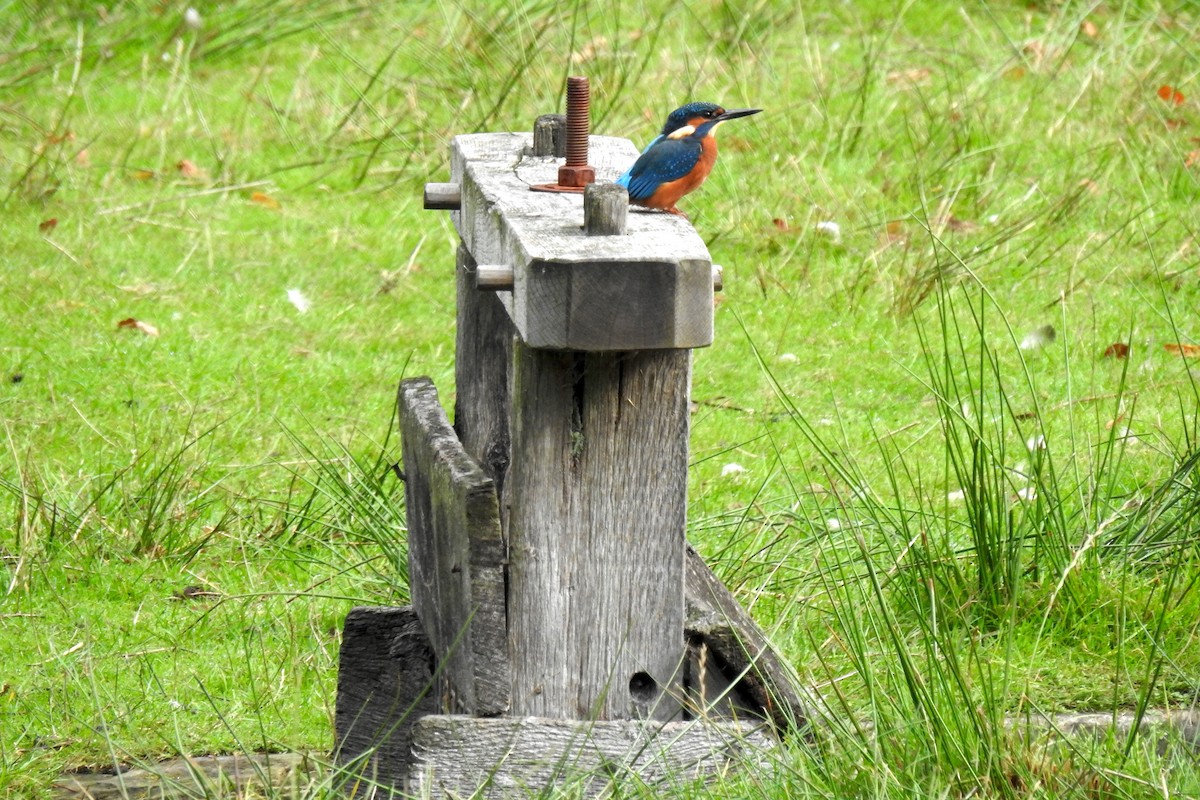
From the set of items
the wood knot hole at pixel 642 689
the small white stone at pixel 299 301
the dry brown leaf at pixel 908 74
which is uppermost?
the dry brown leaf at pixel 908 74

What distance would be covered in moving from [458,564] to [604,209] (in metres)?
0.61

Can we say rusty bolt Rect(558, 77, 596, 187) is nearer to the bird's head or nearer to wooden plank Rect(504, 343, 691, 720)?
the bird's head

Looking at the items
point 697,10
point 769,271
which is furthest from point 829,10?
point 769,271

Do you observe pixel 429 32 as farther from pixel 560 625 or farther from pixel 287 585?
pixel 560 625

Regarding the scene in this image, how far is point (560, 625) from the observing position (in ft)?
8.05

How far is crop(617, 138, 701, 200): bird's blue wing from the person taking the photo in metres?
2.61

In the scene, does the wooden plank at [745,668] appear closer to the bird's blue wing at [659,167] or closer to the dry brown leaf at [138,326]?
the bird's blue wing at [659,167]

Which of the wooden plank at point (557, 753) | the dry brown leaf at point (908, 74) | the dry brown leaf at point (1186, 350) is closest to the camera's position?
the wooden plank at point (557, 753)

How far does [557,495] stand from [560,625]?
218 millimetres

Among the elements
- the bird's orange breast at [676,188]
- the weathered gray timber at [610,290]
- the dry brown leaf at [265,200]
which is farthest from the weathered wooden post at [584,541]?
the dry brown leaf at [265,200]

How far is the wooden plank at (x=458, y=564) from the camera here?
241 centimetres

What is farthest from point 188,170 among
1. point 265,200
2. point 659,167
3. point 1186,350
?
point 659,167

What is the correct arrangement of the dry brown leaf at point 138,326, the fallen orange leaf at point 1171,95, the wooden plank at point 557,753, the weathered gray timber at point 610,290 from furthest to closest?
the fallen orange leaf at point 1171,95, the dry brown leaf at point 138,326, the wooden plank at point 557,753, the weathered gray timber at point 610,290

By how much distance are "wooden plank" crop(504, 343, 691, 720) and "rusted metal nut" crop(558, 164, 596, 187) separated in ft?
1.37
